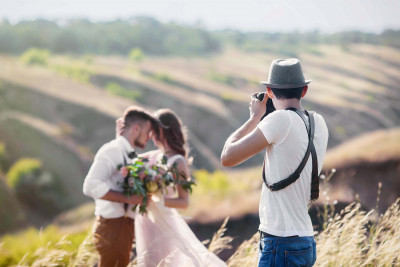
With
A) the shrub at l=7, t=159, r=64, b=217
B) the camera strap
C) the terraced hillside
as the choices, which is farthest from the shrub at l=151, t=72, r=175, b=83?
the camera strap

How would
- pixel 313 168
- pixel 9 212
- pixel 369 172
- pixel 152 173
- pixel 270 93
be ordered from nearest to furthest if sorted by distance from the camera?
pixel 313 168
pixel 270 93
pixel 152 173
pixel 369 172
pixel 9 212

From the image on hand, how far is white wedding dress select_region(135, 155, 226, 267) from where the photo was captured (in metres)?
4.28

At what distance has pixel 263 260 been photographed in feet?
9.14

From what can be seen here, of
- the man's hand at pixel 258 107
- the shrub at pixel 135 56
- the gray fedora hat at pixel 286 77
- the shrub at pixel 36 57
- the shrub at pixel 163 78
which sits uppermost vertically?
the shrub at pixel 36 57

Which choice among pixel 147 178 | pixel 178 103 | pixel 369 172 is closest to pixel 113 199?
pixel 147 178

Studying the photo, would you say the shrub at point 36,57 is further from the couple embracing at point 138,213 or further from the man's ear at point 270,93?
the man's ear at point 270,93

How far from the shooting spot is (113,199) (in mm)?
4203

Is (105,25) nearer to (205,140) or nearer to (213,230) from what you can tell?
(205,140)

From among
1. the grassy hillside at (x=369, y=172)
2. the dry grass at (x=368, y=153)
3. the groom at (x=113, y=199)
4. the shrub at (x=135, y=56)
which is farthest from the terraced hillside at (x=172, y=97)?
the groom at (x=113, y=199)

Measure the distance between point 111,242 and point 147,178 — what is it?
0.68 meters

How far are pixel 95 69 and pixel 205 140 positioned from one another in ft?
80.8

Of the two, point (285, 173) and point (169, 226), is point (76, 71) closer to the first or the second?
point (169, 226)

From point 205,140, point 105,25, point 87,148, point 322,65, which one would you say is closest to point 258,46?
point 322,65

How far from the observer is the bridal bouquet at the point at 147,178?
14.0ft
